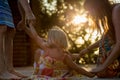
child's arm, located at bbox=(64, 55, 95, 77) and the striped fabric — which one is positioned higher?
the striped fabric

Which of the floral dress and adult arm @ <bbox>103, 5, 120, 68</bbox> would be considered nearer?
adult arm @ <bbox>103, 5, 120, 68</bbox>

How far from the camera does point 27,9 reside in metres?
2.72

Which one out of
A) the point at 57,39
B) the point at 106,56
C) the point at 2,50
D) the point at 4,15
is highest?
the point at 4,15

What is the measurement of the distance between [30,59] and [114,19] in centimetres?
483

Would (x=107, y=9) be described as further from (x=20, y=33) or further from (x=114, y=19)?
(x=20, y=33)

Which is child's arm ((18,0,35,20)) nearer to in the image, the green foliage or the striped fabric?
the striped fabric

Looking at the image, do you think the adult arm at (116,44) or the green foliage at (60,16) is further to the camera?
the green foliage at (60,16)

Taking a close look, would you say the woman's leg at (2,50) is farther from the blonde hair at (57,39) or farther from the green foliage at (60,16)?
the green foliage at (60,16)

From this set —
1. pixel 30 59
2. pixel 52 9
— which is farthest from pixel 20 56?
pixel 52 9

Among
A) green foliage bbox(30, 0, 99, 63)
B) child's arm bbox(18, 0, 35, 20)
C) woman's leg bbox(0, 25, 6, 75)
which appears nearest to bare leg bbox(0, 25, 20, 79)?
woman's leg bbox(0, 25, 6, 75)

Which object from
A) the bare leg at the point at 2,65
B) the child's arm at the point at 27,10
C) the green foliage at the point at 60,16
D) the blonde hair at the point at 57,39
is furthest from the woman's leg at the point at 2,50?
the green foliage at the point at 60,16

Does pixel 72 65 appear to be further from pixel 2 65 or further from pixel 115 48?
pixel 2 65

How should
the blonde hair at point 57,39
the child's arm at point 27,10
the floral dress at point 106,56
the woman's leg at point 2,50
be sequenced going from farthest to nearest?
the floral dress at point 106,56 < the woman's leg at point 2,50 < the child's arm at point 27,10 < the blonde hair at point 57,39

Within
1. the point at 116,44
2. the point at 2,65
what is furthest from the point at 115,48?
the point at 2,65
